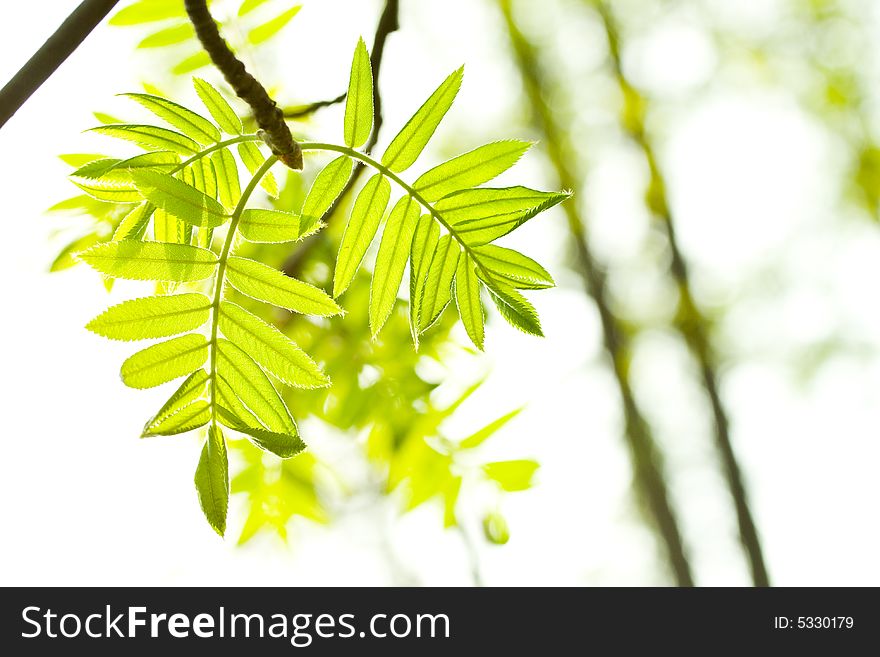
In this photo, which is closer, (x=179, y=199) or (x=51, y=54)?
(x=51, y=54)

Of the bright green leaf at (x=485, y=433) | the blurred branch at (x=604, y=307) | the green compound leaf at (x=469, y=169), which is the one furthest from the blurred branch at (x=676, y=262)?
the green compound leaf at (x=469, y=169)

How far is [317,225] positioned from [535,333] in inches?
9.9

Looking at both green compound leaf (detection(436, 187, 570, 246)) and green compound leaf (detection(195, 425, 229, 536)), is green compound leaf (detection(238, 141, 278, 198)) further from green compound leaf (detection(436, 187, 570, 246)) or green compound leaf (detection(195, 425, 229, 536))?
green compound leaf (detection(195, 425, 229, 536))

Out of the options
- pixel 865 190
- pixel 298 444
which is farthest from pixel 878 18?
pixel 298 444

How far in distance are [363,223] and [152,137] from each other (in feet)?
0.80

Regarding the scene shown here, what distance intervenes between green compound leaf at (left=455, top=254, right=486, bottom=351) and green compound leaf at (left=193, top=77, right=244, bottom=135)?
307 mm

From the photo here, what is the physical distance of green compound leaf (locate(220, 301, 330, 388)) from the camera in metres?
0.70

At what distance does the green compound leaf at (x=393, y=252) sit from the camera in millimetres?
761

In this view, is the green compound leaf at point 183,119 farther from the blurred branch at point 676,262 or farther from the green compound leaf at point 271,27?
the blurred branch at point 676,262

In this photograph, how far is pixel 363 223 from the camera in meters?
0.79

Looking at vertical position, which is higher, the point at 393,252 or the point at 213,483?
the point at 393,252

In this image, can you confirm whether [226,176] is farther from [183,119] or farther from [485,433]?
[485,433]

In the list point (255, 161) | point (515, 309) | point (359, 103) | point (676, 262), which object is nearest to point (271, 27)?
point (255, 161)

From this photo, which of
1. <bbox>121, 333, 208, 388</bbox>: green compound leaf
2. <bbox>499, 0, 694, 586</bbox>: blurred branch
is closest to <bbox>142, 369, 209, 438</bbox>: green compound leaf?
<bbox>121, 333, 208, 388</bbox>: green compound leaf
